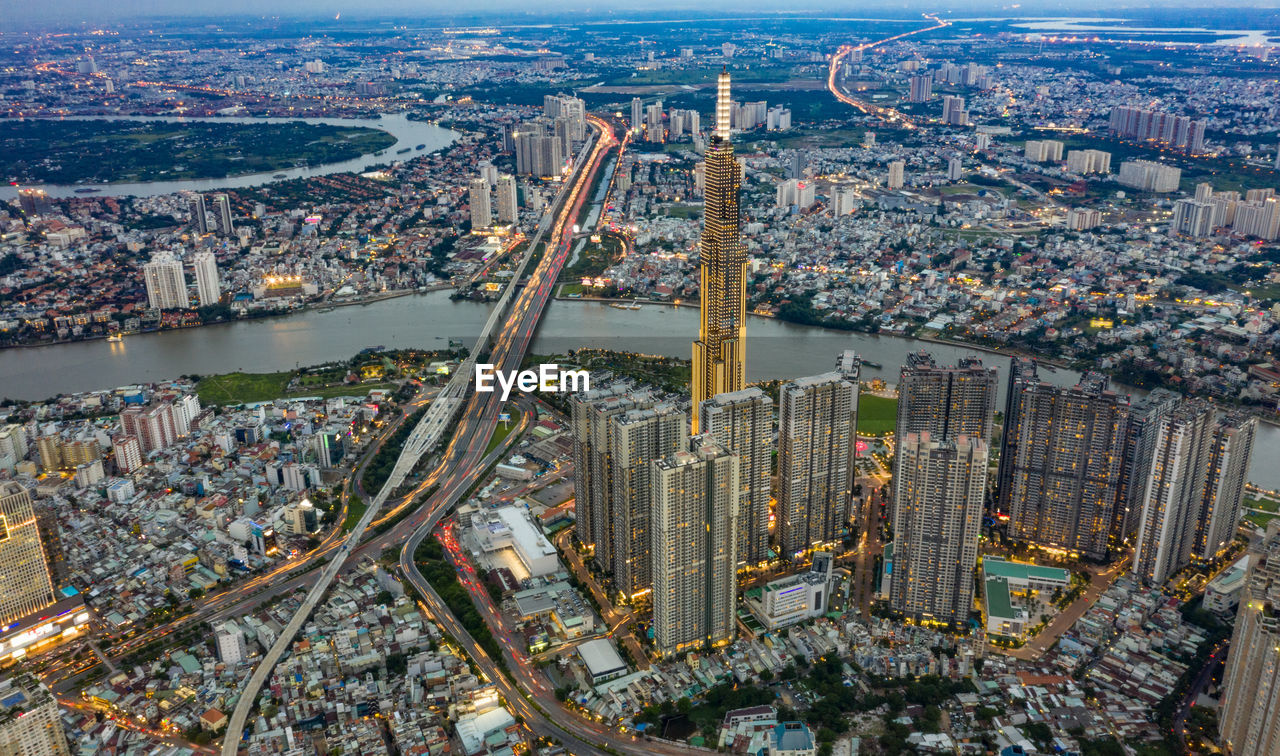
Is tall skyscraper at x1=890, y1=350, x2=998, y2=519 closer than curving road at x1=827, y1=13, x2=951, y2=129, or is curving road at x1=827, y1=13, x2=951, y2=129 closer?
tall skyscraper at x1=890, y1=350, x2=998, y2=519

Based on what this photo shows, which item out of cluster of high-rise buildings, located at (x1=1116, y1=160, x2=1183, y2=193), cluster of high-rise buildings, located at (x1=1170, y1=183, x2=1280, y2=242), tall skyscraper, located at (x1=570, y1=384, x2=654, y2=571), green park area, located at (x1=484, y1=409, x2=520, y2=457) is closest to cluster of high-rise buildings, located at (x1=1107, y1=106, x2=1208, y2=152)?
cluster of high-rise buildings, located at (x1=1116, y1=160, x2=1183, y2=193)

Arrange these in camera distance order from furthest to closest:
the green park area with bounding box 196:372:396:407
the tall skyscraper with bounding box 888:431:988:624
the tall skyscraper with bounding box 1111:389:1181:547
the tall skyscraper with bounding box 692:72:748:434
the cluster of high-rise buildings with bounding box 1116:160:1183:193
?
the cluster of high-rise buildings with bounding box 1116:160:1183:193 < the green park area with bounding box 196:372:396:407 < the tall skyscraper with bounding box 692:72:748:434 < the tall skyscraper with bounding box 1111:389:1181:547 < the tall skyscraper with bounding box 888:431:988:624

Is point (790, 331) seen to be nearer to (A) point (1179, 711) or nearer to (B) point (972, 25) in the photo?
(A) point (1179, 711)

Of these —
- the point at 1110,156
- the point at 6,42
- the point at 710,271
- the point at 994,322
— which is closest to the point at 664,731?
the point at 710,271

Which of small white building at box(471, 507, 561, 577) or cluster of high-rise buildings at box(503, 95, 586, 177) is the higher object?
cluster of high-rise buildings at box(503, 95, 586, 177)

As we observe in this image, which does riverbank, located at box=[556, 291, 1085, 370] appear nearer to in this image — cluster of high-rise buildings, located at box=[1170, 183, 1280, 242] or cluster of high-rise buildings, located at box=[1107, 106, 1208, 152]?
cluster of high-rise buildings, located at box=[1170, 183, 1280, 242]

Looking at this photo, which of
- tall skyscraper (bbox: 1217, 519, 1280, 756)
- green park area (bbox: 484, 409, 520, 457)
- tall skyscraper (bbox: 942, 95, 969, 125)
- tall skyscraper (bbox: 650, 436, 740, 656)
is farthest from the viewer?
tall skyscraper (bbox: 942, 95, 969, 125)
